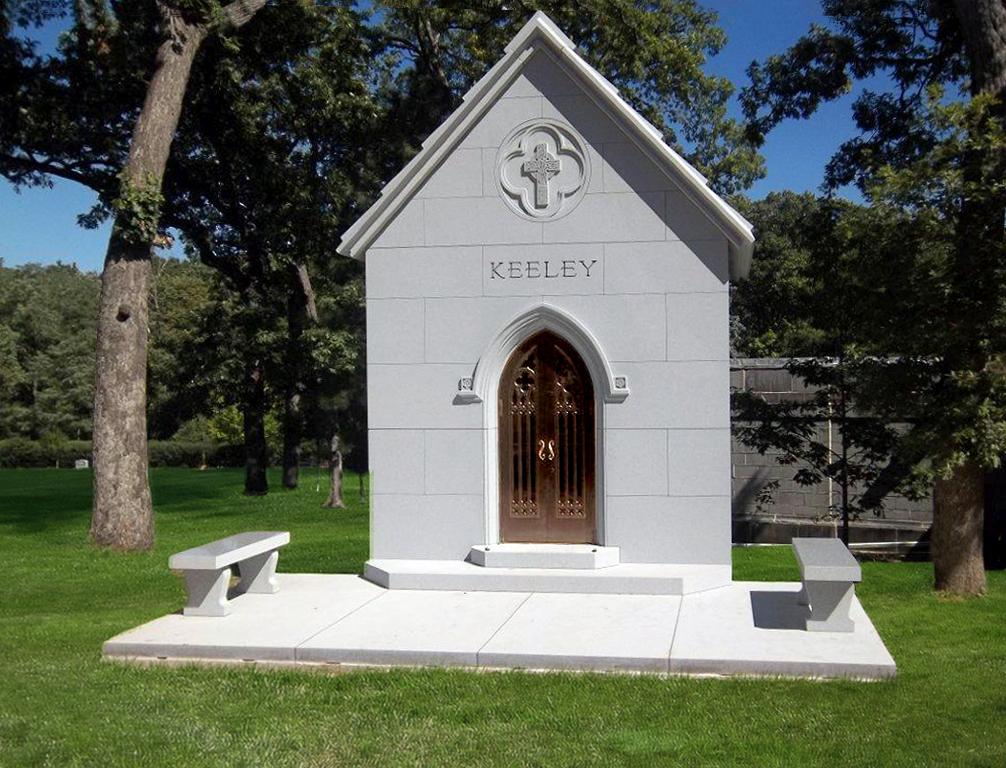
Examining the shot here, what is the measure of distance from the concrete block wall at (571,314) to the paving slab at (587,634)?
123 cm

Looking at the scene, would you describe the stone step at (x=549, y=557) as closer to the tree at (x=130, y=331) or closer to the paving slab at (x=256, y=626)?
the paving slab at (x=256, y=626)

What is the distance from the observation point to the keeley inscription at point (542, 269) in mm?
11625

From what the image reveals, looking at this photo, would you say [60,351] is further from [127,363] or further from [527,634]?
[527,634]

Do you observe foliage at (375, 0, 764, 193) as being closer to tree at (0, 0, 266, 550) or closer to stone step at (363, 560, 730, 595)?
tree at (0, 0, 266, 550)

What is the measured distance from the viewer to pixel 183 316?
49.3m

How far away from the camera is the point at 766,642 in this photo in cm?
870

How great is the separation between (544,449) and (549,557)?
127 centimetres

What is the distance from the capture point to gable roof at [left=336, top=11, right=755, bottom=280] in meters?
11.3

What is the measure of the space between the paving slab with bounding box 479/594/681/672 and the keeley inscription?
11.1ft

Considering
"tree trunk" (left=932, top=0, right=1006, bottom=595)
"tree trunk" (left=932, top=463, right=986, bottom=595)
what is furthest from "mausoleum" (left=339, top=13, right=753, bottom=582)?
"tree trunk" (left=932, top=463, right=986, bottom=595)

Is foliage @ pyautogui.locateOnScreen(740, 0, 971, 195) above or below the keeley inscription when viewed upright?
above

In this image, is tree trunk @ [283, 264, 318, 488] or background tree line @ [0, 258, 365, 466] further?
background tree line @ [0, 258, 365, 466]

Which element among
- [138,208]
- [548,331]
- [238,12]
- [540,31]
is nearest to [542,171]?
[540,31]

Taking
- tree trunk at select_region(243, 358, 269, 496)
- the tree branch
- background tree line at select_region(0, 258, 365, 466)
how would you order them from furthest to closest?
background tree line at select_region(0, 258, 365, 466), tree trunk at select_region(243, 358, 269, 496), the tree branch
